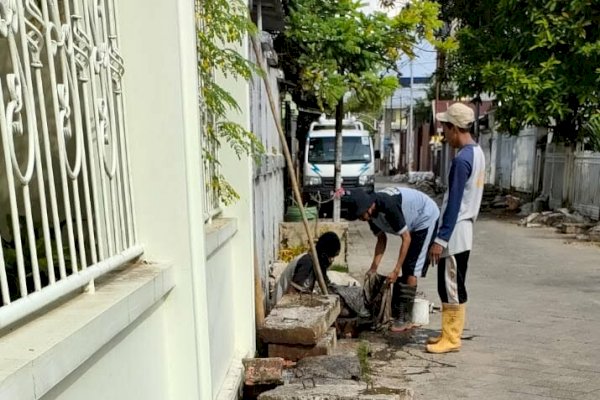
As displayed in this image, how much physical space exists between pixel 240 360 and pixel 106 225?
2.12m

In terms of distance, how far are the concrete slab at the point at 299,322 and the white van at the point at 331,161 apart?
9.53m

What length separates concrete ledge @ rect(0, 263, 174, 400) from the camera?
4.05 ft

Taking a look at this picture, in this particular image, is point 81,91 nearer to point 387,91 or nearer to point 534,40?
point 387,91

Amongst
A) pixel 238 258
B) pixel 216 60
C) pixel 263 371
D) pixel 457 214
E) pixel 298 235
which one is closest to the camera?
pixel 216 60

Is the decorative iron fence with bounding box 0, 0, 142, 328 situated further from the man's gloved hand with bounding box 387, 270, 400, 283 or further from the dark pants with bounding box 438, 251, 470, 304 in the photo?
the man's gloved hand with bounding box 387, 270, 400, 283

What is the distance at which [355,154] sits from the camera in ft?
50.1

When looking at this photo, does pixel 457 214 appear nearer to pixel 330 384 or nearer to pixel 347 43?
pixel 330 384

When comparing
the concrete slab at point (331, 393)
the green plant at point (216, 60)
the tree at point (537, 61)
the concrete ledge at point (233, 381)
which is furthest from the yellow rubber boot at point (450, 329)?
the tree at point (537, 61)

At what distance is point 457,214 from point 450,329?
3.26ft

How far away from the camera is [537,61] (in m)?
12.2

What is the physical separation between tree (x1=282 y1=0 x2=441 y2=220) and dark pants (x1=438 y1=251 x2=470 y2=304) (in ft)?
12.4

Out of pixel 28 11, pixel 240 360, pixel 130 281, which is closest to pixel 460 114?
pixel 240 360

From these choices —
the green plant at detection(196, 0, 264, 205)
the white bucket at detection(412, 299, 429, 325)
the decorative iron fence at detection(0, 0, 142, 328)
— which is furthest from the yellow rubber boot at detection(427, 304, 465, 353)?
the decorative iron fence at detection(0, 0, 142, 328)

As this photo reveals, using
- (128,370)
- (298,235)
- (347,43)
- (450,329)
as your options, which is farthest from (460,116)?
(298,235)
